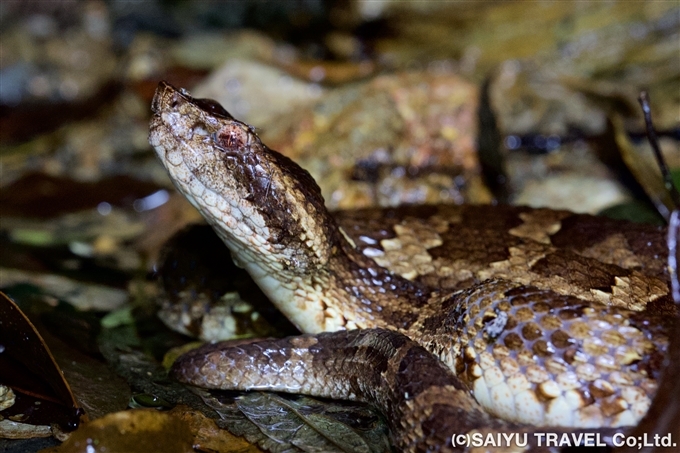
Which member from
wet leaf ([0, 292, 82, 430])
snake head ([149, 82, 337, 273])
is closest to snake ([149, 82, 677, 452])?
snake head ([149, 82, 337, 273])

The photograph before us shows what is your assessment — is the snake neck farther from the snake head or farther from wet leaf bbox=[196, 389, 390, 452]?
wet leaf bbox=[196, 389, 390, 452]

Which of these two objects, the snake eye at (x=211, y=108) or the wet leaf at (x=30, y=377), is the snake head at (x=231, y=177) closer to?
the snake eye at (x=211, y=108)

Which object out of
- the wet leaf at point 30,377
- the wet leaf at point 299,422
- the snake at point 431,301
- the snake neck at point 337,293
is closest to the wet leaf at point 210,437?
the wet leaf at point 299,422

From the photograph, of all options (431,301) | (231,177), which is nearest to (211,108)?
(231,177)

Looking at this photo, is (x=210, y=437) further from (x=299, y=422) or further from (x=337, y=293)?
(x=337, y=293)

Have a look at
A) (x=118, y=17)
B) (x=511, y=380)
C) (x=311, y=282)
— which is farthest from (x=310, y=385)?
(x=118, y=17)

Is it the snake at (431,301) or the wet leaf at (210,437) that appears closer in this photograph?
the snake at (431,301)

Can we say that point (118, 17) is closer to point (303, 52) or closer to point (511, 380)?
point (303, 52)
